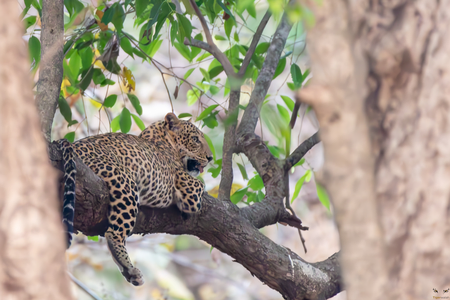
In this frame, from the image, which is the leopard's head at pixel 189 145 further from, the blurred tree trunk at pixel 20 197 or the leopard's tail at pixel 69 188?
the blurred tree trunk at pixel 20 197

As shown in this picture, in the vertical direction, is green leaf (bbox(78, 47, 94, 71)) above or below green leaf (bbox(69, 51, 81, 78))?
below

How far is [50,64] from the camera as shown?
304cm

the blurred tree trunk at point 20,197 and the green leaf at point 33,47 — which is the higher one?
the green leaf at point 33,47

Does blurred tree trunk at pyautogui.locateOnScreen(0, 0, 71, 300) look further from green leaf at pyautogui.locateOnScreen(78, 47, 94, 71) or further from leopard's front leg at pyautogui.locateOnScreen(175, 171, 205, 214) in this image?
green leaf at pyautogui.locateOnScreen(78, 47, 94, 71)

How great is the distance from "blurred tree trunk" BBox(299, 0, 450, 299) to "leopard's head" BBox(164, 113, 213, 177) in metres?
3.42

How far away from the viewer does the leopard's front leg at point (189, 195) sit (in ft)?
11.6

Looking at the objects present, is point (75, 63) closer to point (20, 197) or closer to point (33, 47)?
point (33, 47)

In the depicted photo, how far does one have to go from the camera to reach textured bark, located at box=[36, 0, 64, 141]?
9.74 feet

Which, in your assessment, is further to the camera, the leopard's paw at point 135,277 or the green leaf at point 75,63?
the green leaf at point 75,63

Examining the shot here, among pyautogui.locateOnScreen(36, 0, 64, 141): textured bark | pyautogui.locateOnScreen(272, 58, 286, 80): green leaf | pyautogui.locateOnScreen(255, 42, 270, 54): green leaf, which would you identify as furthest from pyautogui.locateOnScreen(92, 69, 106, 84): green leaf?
pyautogui.locateOnScreen(272, 58, 286, 80): green leaf

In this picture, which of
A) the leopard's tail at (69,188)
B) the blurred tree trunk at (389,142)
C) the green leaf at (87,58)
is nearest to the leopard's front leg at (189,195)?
the leopard's tail at (69,188)

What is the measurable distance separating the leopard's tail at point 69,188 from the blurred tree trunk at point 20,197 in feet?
4.81

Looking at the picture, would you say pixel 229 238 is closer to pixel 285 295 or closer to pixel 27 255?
pixel 285 295

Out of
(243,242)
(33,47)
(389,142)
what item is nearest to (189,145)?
(243,242)
